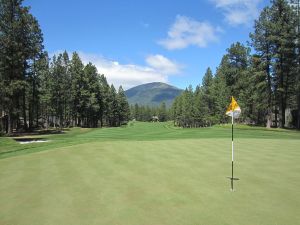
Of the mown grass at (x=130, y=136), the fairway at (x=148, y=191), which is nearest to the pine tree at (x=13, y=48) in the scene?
the mown grass at (x=130, y=136)

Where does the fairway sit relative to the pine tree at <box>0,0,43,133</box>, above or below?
below

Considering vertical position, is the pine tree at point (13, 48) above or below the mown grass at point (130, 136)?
above

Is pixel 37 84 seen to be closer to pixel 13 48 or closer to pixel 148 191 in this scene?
pixel 13 48

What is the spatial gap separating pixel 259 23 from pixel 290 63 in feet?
27.6

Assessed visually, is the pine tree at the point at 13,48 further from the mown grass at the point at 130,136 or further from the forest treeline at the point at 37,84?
the mown grass at the point at 130,136

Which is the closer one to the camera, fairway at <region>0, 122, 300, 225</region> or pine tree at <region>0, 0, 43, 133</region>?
fairway at <region>0, 122, 300, 225</region>

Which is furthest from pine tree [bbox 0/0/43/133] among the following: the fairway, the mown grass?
the fairway

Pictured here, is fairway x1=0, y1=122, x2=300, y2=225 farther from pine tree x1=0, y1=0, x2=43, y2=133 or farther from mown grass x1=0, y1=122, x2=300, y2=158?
pine tree x1=0, y1=0, x2=43, y2=133

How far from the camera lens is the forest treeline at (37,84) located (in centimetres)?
4169

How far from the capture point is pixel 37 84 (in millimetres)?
55062

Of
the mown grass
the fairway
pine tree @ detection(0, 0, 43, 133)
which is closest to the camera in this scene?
the fairway

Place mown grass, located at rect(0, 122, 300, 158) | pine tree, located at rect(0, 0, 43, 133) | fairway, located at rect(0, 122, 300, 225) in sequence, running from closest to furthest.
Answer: fairway, located at rect(0, 122, 300, 225)
mown grass, located at rect(0, 122, 300, 158)
pine tree, located at rect(0, 0, 43, 133)

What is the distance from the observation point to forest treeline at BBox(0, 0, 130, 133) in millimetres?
41688

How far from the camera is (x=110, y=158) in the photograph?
16.1m
